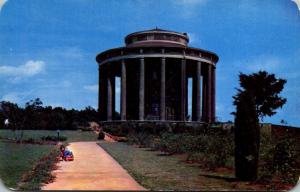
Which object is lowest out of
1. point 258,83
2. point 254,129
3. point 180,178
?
point 180,178

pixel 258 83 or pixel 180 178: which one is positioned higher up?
pixel 258 83

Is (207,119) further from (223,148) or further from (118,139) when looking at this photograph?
(223,148)

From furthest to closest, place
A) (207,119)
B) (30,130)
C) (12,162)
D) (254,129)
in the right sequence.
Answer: (207,119), (30,130), (12,162), (254,129)

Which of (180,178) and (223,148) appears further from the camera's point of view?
(223,148)

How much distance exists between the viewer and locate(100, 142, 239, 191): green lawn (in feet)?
50.3

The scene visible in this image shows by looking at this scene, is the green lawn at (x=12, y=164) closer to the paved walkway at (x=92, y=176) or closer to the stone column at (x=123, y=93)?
the paved walkway at (x=92, y=176)

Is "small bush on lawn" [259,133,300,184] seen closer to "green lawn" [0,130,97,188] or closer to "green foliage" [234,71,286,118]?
"green foliage" [234,71,286,118]

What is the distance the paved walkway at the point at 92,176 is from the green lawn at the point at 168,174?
38cm

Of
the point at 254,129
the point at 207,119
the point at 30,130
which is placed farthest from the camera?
the point at 207,119

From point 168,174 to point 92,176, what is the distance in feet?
8.29

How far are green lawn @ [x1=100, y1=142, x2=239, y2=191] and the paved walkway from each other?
0.38 m

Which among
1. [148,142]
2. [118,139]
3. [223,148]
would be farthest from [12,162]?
[118,139]

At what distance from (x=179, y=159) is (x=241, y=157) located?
Answer: 6.11 meters

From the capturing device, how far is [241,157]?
15.5 m
